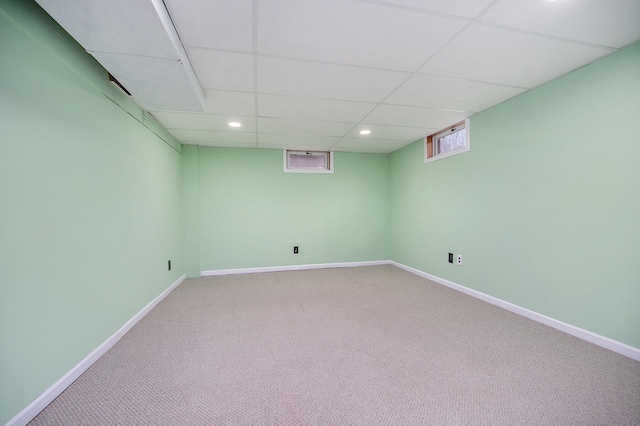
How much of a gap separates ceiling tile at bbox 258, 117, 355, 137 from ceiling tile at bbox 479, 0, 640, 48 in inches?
78.5

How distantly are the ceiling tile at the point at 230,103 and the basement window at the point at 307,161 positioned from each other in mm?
1806

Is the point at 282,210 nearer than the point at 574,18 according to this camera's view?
No

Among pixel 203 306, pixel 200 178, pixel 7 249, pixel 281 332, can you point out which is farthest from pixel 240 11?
pixel 200 178

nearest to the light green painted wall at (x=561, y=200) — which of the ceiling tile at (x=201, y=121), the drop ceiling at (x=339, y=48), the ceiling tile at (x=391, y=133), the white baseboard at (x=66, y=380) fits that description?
the drop ceiling at (x=339, y=48)

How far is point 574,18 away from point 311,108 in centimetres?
210

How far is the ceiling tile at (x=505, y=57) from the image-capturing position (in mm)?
1709

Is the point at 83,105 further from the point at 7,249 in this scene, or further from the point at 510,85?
the point at 510,85

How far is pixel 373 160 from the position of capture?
5.08 m

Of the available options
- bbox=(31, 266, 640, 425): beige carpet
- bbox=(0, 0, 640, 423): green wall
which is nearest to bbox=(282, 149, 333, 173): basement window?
bbox=(0, 0, 640, 423): green wall

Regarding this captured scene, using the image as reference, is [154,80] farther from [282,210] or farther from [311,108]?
[282,210]

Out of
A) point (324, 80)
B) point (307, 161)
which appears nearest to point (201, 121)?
point (324, 80)

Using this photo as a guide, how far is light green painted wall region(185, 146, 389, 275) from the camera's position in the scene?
4383 mm

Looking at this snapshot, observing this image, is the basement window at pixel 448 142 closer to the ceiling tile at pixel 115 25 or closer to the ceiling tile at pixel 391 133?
the ceiling tile at pixel 391 133

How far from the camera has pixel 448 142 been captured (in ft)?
12.4
